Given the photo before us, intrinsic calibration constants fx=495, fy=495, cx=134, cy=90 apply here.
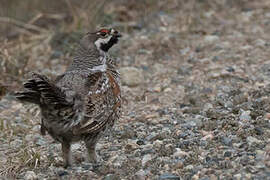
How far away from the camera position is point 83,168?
5652mm

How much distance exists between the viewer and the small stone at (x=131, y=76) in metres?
8.43

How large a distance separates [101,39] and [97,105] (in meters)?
1.26

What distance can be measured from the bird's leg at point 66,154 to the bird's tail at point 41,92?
1.97 feet

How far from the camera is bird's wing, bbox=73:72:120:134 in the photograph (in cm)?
523

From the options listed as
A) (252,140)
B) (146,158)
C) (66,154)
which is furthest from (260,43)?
(66,154)

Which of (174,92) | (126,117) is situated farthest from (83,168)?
(174,92)

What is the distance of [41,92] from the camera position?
193 inches

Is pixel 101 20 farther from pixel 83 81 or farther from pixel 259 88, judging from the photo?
pixel 83 81

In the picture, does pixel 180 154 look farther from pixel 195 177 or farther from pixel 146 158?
pixel 195 177

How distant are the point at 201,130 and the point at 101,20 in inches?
184

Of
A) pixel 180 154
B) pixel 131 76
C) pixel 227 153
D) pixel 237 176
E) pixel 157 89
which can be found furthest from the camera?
pixel 131 76

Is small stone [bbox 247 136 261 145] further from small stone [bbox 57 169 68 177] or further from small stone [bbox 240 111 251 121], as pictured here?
small stone [bbox 57 169 68 177]

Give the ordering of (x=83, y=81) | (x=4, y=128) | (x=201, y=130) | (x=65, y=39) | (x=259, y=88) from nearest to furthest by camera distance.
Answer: (x=83, y=81) → (x=201, y=130) → (x=4, y=128) → (x=259, y=88) → (x=65, y=39)

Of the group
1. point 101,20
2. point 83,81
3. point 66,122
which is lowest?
point 66,122
